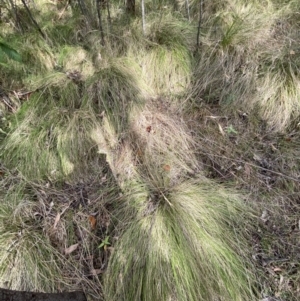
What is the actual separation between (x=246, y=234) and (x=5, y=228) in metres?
1.72

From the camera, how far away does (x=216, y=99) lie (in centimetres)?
295

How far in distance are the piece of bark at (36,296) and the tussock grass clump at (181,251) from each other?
0.65 feet

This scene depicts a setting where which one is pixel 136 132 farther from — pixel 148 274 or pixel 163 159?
pixel 148 274

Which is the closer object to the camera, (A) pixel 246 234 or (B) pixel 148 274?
(B) pixel 148 274

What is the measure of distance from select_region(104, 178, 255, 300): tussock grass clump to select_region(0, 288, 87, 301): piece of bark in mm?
197

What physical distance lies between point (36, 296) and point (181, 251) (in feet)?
2.88

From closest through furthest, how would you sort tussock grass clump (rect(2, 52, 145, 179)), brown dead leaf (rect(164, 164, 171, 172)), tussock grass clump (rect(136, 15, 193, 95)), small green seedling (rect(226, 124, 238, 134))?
brown dead leaf (rect(164, 164, 171, 172)) → tussock grass clump (rect(2, 52, 145, 179)) → small green seedling (rect(226, 124, 238, 134)) → tussock grass clump (rect(136, 15, 193, 95))

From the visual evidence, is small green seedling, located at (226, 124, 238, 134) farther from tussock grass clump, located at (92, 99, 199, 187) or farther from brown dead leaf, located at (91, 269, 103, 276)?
brown dead leaf, located at (91, 269, 103, 276)

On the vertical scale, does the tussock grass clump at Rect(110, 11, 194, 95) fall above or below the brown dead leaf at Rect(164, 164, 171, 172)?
above

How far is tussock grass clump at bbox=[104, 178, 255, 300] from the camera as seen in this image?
176cm

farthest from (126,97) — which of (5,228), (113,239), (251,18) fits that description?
(251,18)

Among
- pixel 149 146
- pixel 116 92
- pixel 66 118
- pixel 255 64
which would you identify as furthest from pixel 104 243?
pixel 255 64

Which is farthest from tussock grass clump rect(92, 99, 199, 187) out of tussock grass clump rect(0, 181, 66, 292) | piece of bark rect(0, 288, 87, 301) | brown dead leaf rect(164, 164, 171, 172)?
piece of bark rect(0, 288, 87, 301)

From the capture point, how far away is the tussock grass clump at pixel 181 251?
1758mm
